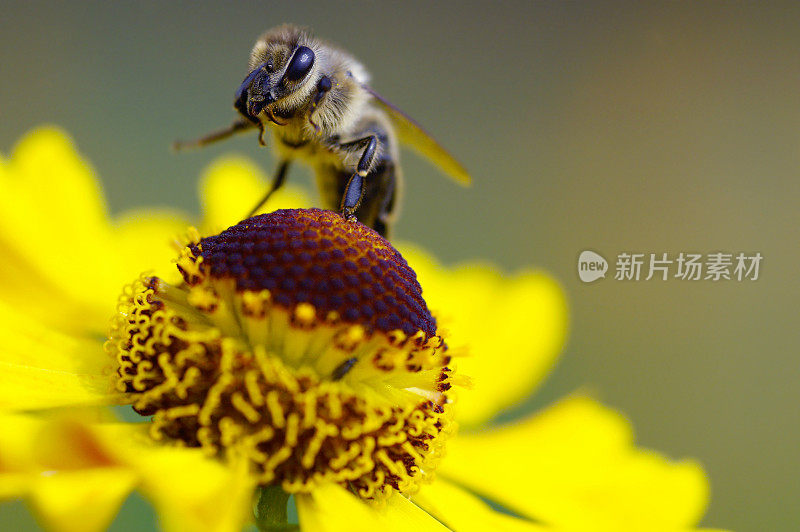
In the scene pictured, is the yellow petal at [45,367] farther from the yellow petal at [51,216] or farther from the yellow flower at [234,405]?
the yellow petal at [51,216]

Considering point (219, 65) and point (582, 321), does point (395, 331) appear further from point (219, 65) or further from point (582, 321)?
point (219, 65)

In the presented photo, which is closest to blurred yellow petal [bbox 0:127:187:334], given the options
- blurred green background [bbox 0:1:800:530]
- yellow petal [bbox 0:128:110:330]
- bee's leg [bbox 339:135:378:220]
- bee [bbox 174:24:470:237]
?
yellow petal [bbox 0:128:110:330]

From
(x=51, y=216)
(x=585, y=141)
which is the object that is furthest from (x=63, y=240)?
(x=585, y=141)

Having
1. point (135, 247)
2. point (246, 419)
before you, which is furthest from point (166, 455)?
point (135, 247)

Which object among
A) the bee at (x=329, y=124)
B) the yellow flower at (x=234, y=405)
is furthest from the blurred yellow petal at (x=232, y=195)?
the bee at (x=329, y=124)

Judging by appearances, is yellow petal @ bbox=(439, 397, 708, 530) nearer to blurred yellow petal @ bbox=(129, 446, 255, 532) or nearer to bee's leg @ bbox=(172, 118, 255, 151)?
blurred yellow petal @ bbox=(129, 446, 255, 532)

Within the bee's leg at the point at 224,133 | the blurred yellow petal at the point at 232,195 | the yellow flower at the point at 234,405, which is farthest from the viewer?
the blurred yellow petal at the point at 232,195

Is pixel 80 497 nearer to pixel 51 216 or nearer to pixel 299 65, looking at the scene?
pixel 299 65
